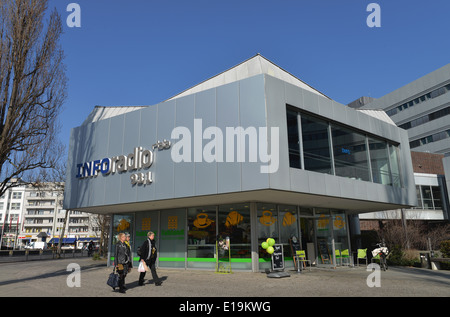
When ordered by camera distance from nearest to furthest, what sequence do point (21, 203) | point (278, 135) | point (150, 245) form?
point (150, 245) → point (278, 135) → point (21, 203)

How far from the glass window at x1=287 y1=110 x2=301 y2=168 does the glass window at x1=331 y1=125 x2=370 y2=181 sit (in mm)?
2685

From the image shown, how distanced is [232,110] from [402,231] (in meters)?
19.7

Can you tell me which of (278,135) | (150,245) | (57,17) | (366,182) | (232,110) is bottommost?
(150,245)

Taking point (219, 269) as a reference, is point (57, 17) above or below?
above

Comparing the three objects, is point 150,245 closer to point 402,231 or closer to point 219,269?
point 219,269

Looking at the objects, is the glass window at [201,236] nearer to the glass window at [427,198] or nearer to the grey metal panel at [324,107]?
the grey metal panel at [324,107]

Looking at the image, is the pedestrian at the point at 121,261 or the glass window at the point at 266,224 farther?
the glass window at the point at 266,224

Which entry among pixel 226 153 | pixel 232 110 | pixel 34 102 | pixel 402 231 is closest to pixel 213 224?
pixel 226 153

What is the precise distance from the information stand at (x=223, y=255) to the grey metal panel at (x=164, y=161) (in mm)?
3059

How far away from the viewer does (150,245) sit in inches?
409

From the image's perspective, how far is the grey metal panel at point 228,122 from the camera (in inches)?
476

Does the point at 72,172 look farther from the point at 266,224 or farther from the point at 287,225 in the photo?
the point at 287,225

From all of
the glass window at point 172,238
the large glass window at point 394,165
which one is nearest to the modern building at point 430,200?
the large glass window at point 394,165
